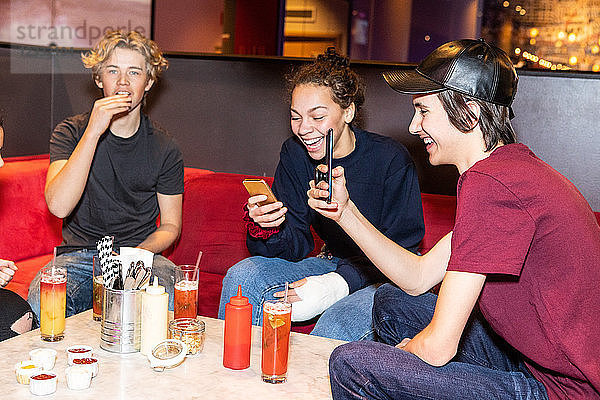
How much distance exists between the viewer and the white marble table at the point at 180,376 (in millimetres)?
1394

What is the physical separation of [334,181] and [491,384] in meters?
0.66

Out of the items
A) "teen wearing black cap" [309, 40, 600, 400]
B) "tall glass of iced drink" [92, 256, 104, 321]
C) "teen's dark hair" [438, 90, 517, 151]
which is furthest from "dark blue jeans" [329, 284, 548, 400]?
"tall glass of iced drink" [92, 256, 104, 321]

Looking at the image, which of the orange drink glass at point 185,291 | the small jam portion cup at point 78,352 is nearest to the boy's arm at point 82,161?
the orange drink glass at point 185,291

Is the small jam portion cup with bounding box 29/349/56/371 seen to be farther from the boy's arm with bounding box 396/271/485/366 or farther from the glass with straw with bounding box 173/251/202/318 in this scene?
the boy's arm with bounding box 396/271/485/366

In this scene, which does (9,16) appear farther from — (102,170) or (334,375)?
(334,375)

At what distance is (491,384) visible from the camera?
1.32 m

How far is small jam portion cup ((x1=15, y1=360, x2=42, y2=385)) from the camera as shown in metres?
1.39

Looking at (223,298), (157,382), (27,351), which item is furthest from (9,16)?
(157,382)

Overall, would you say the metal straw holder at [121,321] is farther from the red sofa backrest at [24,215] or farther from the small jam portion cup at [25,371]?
the red sofa backrest at [24,215]

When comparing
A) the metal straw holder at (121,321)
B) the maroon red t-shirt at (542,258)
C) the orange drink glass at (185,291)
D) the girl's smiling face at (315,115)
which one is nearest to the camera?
the maroon red t-shirt at (542,258)

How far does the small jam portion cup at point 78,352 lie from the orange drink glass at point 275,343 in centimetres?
38

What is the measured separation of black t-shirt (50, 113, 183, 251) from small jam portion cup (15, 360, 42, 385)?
1.00 metres

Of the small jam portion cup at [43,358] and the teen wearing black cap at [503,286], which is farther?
the small jam portion cup at [43,358]

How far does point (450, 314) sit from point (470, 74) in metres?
0.51
